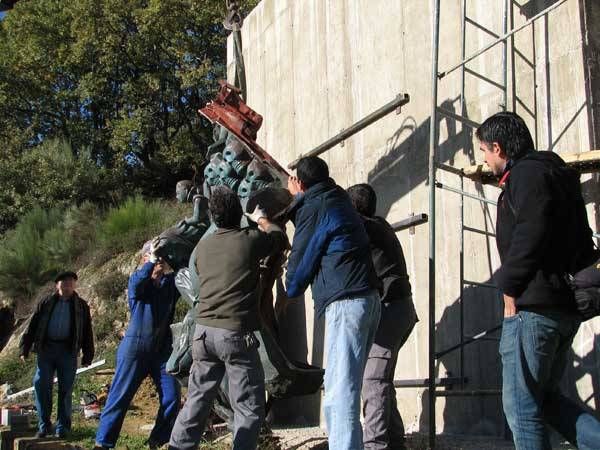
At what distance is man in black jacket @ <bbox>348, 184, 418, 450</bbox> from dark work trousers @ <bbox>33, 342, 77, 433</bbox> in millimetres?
3759

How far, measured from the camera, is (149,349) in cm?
565

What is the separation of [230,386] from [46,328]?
12.4ft

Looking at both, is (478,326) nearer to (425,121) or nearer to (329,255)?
(425,121)

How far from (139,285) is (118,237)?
9.86m

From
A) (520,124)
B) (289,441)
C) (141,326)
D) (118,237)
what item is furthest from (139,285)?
(118,237)

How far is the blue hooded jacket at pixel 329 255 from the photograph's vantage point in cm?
359

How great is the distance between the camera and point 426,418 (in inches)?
220

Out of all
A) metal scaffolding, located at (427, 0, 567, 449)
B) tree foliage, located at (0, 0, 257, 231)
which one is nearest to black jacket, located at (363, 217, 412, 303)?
metal scaffolding, located at (427, 0, 567, 449)

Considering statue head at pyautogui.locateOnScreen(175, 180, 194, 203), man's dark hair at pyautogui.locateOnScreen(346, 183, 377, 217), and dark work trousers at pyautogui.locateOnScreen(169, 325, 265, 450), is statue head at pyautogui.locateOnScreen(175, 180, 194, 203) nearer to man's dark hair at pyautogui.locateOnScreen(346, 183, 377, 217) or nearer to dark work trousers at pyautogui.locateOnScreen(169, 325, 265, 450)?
man's dark hair at pyautogui.locateOnScreen(346, 183, 377, 217)

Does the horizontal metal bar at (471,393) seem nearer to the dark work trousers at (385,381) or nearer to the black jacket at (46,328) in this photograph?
the dark work trousers at (385,381)

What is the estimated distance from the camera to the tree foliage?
21.4m

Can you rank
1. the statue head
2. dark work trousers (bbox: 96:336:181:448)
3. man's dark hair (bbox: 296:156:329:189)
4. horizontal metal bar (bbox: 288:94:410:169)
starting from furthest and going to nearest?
the statue head → horizontal metal bar (bbox: 288:94:410:169) → dark work trousers (bbox: 96:336:181:448) → man's dark hair (bbox: 296:156:329:189)

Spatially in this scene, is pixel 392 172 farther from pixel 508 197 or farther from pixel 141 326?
pixel 508 197

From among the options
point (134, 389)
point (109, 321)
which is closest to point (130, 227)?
point (109, 321)
